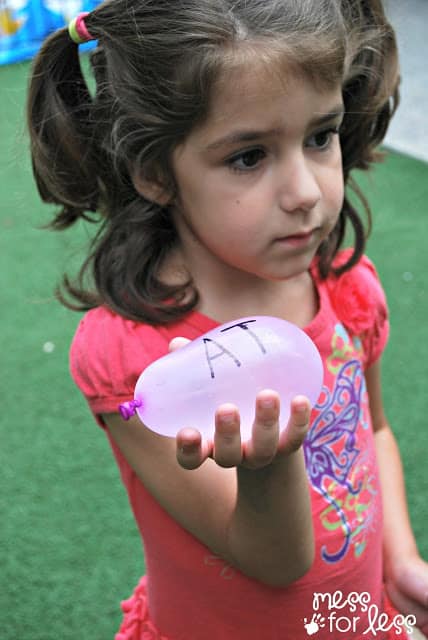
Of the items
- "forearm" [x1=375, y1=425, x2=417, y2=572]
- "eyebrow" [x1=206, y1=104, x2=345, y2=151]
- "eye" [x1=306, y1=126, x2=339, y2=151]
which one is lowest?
"forearm" [x1=375, y1=425, x2=417, y2=572]

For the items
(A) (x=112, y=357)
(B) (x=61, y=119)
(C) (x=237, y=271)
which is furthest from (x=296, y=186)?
(B) (x=61, y=119)

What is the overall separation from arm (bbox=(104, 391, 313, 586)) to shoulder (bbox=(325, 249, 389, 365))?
1.55 feet

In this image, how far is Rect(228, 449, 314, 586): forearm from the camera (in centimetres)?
112

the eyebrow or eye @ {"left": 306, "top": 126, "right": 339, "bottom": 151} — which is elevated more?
→ the eyebrow

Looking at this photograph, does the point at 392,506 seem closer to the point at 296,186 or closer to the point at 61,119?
the point at 296,186

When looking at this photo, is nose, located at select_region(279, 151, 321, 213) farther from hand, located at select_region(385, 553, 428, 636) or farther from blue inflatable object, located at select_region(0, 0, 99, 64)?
blue inflatable object, located at select_region(0, 0, 99, 64)

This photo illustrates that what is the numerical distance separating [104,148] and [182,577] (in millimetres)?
748

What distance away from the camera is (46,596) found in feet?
7.53

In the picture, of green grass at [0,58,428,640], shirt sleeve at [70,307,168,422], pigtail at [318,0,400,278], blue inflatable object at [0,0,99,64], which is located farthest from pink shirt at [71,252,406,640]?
blue inflatable object at [0,0,99,64]

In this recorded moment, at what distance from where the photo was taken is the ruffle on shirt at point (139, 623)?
5.39 feet

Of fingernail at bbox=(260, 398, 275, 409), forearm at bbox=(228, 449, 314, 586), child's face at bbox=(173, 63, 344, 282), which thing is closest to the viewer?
fingernail at bbox=(260, 398, 275, 409)

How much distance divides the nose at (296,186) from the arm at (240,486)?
0.36 m

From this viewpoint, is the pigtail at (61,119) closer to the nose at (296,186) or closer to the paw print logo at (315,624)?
the nose at (296,186)

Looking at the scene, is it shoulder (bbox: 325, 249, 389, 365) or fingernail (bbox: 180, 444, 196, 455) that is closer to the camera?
fingernail (bbox: 180, 444, 196, 455)
